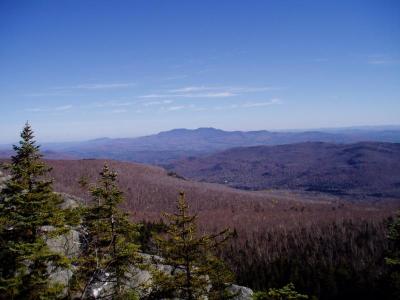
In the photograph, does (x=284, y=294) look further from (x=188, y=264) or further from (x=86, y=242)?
(x=86, y=242)

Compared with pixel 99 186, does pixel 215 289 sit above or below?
below

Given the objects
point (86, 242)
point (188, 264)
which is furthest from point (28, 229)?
point (188, 264)

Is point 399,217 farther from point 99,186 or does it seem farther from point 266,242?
point 266,242

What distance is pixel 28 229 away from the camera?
42.1ft

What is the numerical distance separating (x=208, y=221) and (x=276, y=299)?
13947 cm

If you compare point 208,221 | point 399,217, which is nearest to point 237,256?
point 208,221

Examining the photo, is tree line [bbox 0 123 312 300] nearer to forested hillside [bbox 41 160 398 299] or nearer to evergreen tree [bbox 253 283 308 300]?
evergreen tree [bbox 253 283 308 300]

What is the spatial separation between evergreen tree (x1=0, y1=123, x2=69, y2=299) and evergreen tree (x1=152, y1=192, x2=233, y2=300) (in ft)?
12.6

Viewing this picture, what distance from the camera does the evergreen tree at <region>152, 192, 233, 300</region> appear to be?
14.3 metres

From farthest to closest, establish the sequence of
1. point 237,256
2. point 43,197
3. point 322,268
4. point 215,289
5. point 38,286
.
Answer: point 237,256 → point 322,268 → point 215,289 → point 43,197 → point 38,286

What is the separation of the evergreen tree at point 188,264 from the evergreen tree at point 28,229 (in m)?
3.83

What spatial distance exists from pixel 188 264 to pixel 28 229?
19.1 feet

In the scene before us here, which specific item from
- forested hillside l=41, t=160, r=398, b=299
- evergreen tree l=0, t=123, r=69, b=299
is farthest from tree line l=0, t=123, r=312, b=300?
forested hillside l=41, t=160, r=398, b=299

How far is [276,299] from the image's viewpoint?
49.2 ft
